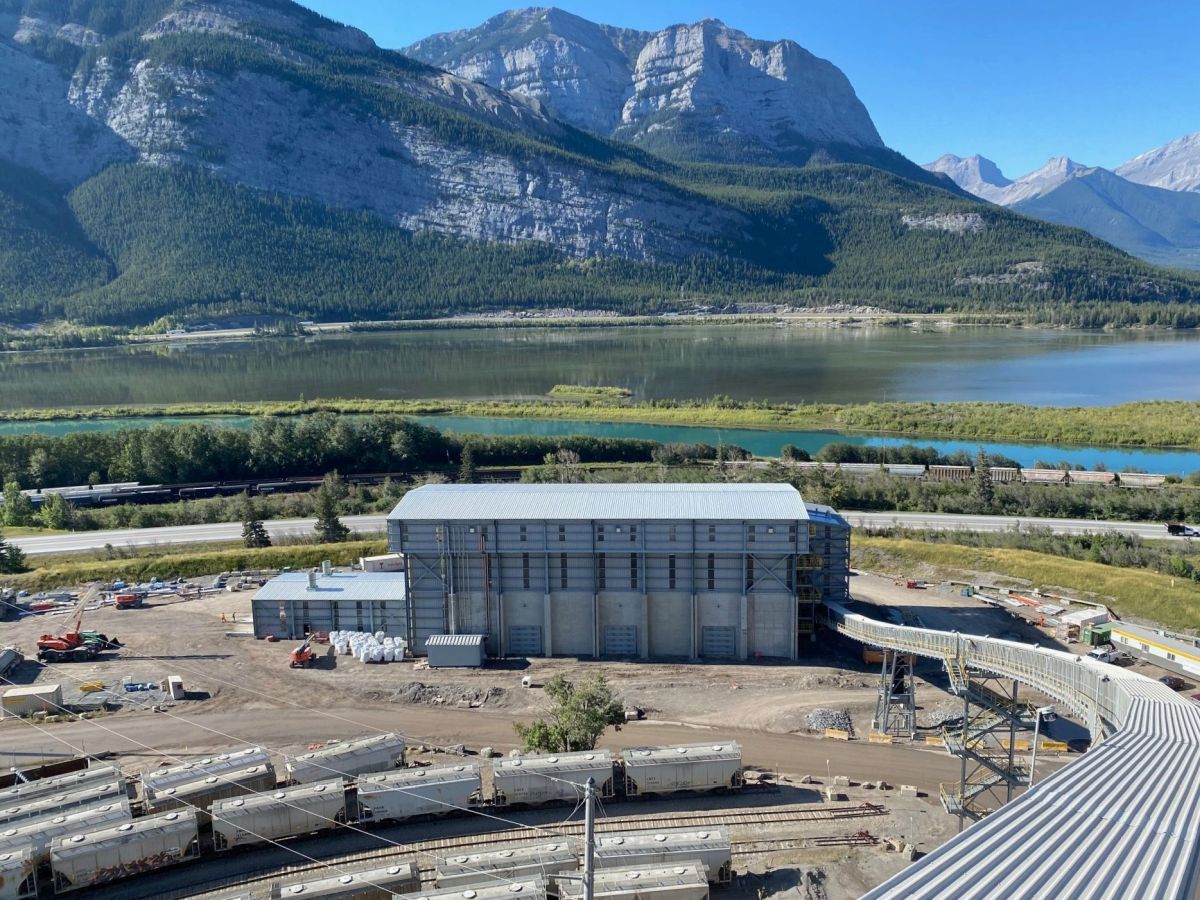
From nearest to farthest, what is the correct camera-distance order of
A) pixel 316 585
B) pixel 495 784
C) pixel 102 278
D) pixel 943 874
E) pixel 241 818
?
1. pixel 943 874
2. pixel 241 818
3. pixel 495 784
4. pixel 316 585
5. pixel 102 278

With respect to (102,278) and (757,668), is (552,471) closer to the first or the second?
(757,668)

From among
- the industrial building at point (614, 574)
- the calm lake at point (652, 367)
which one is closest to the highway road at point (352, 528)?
the industrial building at point (614, 574)

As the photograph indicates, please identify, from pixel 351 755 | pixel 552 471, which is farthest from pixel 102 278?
pixel 351 755

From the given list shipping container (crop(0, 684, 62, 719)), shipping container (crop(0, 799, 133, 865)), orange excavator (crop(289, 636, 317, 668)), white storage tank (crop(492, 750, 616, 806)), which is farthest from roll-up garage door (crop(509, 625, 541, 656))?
shipping container (crop(0, 684, 62, 719))

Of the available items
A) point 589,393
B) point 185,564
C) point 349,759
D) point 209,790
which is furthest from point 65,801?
point 589,393

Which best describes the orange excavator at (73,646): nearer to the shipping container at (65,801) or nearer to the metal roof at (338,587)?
the metal roof at (338,587)

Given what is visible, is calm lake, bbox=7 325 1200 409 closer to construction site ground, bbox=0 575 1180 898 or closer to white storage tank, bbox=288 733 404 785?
construction site ground, bbox=0 575 1180 898
